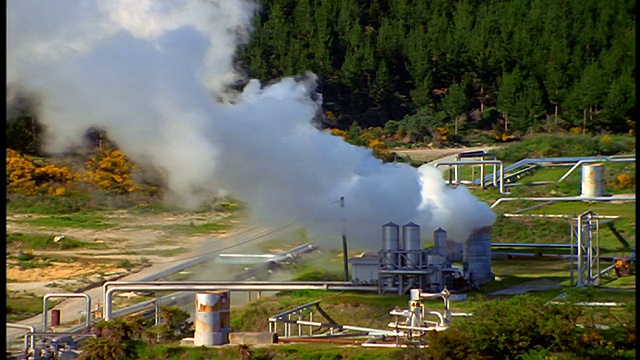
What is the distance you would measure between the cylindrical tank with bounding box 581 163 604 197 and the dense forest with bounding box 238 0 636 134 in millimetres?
10134

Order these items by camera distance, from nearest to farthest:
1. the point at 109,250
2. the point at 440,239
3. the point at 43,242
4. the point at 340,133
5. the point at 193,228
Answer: the point at 440,239
the point at 109,250
the point at 193,228
the point at 43,242
the point at 340,133

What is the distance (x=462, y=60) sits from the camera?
49.8 m

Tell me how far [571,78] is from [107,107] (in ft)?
71.9

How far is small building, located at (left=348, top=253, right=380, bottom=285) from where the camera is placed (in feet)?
86.5

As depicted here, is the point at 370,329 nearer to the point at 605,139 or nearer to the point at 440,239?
the point at 440,239

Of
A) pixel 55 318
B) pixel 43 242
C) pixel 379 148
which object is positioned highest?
pixel 379 148

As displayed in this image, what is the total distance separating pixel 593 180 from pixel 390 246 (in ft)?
27.9

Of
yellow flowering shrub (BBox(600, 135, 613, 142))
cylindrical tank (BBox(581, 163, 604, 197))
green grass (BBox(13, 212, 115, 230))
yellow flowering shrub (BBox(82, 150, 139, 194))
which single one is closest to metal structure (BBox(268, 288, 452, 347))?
cylindrical tank (BBox(581, 163, 604, 197))

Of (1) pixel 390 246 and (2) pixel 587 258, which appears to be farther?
(2) pixel 587 258

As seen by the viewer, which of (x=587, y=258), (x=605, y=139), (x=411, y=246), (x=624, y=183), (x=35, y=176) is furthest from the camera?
(x=605, y=139)

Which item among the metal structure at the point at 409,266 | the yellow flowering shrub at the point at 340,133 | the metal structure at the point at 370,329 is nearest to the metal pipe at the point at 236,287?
the metal structure at the point at 409,266

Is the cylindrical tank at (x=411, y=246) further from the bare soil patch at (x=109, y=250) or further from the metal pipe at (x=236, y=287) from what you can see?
the bare soil patch at (x=109, y=250)

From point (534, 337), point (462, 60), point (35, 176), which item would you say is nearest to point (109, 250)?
point (35, 176)

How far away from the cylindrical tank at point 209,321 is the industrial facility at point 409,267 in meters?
3.84
